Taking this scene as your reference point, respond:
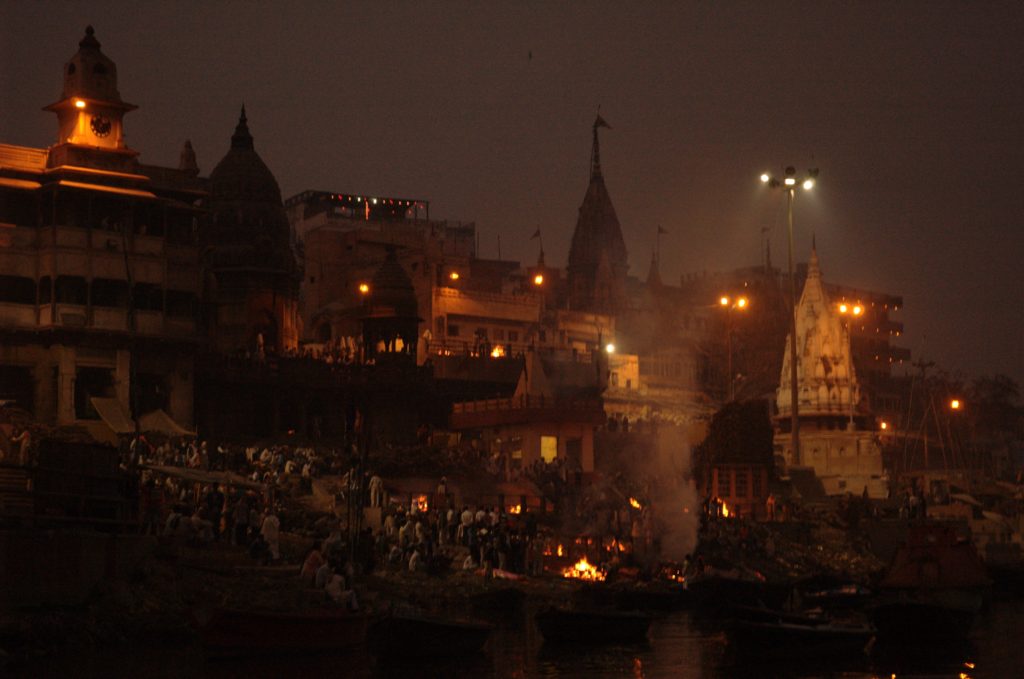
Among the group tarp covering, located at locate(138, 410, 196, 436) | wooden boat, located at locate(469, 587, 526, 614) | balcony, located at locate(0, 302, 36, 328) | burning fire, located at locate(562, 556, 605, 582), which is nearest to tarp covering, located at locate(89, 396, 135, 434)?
tarp covering, located at locate(138, 410, 196, 436)

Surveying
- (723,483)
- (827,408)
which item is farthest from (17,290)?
(827,408)

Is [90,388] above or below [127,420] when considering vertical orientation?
above

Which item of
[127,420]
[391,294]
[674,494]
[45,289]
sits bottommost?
[674,494]

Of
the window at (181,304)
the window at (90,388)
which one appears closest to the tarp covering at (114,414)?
the window at (90,388)

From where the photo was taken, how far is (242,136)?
233 feet

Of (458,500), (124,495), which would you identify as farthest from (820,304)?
(124,495)

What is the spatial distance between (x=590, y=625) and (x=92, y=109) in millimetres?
27296

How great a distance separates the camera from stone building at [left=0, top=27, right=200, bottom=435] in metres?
47.5

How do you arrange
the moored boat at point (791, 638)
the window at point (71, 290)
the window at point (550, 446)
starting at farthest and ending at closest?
the window at point (550, 446) < the window at point (71, 290) < the moored boat at point (791, 638)

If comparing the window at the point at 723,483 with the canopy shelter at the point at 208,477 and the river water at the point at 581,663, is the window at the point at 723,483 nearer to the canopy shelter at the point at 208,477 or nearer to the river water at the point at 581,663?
A: the river water at the point at 581,663

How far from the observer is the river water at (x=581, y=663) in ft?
86.0

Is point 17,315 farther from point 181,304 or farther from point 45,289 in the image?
point 181,304

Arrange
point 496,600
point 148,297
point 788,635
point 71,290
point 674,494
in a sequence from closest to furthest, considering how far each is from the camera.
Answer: point 788,635 < point 496,600 < point 71,290 < point 148,297 < point 674,494

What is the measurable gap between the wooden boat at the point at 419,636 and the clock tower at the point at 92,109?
84.9 feet
